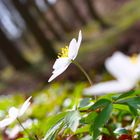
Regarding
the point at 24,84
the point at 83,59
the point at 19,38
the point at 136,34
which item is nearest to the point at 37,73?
the point at 24,84

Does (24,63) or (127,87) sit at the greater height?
(24,63)

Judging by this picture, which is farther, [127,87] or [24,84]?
[24,84]

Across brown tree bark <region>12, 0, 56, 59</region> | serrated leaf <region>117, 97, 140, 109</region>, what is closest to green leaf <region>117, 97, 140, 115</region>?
serrated leaf <region>117, 97, 140, 109</region>

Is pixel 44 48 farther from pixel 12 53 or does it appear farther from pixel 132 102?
pixel 132 102

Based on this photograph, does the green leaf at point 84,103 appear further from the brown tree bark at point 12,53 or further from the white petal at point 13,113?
the brown tree bark at point 12,53

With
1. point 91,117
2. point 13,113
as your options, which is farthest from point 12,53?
point 91,117

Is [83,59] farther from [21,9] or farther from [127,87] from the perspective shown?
[127,87]
